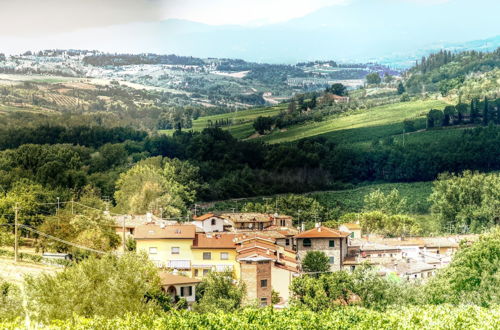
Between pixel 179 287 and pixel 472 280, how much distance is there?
6.37m

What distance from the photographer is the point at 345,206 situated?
44062 millimetres

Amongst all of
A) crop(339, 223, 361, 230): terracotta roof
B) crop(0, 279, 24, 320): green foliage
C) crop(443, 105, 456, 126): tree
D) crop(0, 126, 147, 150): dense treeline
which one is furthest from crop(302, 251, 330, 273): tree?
crop(443, 105, 456, 126): tree

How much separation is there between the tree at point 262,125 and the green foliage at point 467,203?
1493 cm

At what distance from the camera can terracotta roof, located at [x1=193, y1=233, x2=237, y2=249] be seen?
2481 centimetres

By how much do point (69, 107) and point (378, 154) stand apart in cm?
1800

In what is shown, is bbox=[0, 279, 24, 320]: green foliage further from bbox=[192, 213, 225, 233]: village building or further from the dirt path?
bbox=[192, 213, 225, 233]: village building

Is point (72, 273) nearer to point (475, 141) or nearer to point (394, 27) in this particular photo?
point (475, 141)

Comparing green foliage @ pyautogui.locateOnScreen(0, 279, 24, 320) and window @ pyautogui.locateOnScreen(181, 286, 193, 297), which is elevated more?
green foliage @ pyautogui.locateOnScreen(0, 279, 24, 320)

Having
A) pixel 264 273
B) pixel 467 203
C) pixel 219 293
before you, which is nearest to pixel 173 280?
pixel 219 293

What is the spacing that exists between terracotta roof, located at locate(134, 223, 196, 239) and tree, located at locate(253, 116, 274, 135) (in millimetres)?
31410

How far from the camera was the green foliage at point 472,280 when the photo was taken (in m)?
19.5

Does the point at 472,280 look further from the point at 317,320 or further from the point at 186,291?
the point at 317,320

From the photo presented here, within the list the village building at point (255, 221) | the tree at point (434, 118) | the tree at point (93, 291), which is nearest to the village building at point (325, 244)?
the village building at point (255, 221)

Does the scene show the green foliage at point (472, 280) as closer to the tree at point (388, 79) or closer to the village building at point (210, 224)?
the village building at point (210, 224)
